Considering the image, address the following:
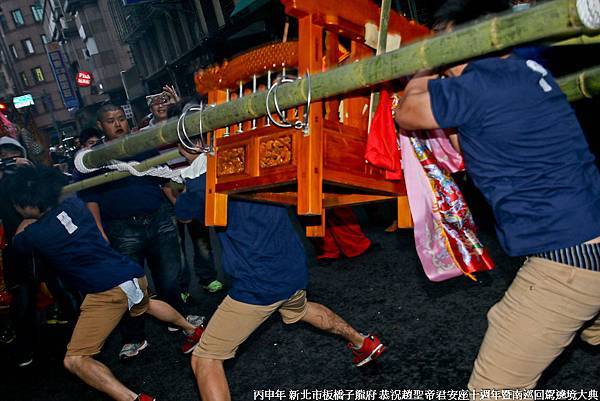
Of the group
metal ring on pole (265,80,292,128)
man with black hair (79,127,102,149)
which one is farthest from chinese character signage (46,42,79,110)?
metal ring on pole (265,80,292,128)

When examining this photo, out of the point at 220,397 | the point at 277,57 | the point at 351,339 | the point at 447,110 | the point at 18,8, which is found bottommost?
the point at 351,339

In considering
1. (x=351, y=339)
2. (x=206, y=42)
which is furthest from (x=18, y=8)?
(x=351, y=339)

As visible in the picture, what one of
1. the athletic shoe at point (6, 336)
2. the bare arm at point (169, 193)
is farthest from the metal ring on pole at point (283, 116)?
the athletic shoe at point (6, 336)

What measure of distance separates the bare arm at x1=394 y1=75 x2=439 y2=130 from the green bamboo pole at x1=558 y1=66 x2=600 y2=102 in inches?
23.9

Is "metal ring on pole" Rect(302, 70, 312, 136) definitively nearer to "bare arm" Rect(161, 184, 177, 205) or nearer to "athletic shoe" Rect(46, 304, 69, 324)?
"bare arm" Rect(161, 184, 177, 205)

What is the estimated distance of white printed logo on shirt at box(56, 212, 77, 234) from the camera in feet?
11.7

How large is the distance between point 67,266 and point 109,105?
7.47 feet

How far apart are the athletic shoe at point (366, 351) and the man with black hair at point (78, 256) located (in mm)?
1619

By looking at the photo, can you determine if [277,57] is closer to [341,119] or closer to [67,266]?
[341,119]

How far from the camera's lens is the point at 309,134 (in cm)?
191

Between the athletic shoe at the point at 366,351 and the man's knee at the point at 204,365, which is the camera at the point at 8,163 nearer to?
the man's knee at the point at 204,365

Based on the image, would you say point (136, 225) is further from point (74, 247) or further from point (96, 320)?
point (96, 320)

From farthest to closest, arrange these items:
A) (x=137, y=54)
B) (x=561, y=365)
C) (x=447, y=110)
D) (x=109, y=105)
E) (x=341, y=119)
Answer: (x=137, y=54) < (x=109, y=105) < (x=561, y=365) < (x=341, y=119) < (x=447, y=110)

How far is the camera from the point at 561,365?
314 centimetres
